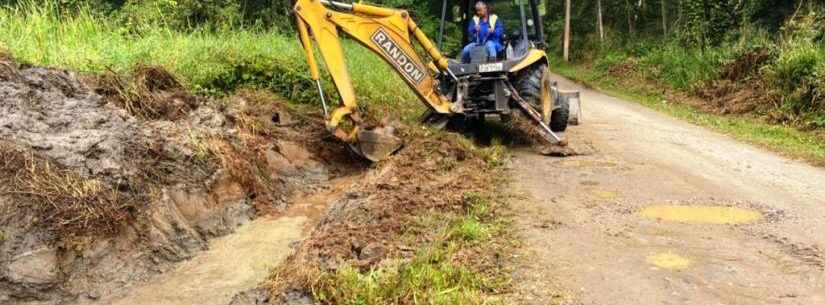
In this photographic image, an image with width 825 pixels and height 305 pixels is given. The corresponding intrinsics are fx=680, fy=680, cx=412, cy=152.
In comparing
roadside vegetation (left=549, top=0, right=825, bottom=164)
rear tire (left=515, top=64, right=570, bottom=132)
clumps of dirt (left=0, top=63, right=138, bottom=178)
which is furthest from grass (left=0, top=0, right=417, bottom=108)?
roadside vegetation (left=549, top=0, right=825, bottom=164)

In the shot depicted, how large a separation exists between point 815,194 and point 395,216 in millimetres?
4315

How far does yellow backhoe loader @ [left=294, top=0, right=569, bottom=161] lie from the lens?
24.2 ft

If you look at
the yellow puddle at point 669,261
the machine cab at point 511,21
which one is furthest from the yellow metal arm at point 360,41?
the yellow puddle at point 669,261

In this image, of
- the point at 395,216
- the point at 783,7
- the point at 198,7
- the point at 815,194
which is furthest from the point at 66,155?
the point at 783,7

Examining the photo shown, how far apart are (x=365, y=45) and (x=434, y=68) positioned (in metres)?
1.41

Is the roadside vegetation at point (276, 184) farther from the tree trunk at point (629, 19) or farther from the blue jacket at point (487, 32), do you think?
the tree trunk at point (629, 19)

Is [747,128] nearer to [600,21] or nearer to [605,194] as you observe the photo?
[605,194]

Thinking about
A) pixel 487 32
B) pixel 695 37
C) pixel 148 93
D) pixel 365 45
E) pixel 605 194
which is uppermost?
pixel 365 45

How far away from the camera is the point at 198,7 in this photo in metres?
13.9

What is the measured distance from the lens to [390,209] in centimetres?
551

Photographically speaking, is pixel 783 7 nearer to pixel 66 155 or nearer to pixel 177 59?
pixel 177 59

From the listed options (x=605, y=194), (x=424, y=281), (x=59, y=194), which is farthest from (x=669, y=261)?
(x=59, y=194)

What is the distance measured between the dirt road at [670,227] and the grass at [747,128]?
82cm

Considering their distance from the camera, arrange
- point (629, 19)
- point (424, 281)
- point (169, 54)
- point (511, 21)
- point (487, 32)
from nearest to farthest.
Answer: point (424, 281) < point (169, 54) < point (487, 32) < point (511, 21) < point (629, 19)
